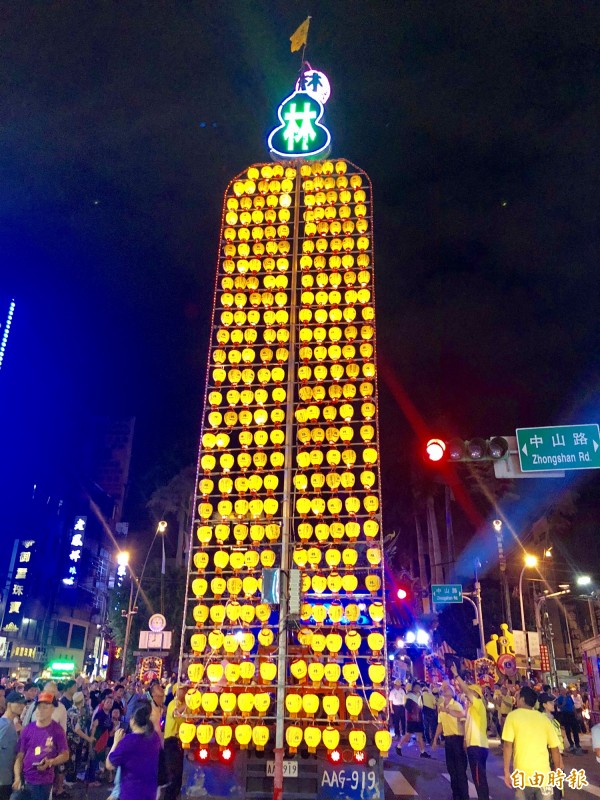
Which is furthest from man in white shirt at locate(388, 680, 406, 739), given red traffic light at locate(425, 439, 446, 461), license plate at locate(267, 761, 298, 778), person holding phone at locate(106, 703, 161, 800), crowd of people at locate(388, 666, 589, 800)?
person holding phone at locate(106, 703, 161, 800)

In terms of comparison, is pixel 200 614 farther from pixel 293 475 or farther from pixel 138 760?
pixel 138 760

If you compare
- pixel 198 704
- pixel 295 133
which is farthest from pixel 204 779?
pixel 295 133

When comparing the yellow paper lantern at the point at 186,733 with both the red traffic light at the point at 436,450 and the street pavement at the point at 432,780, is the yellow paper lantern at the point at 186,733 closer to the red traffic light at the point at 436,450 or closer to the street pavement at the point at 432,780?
the street pavement at the point at 432,780

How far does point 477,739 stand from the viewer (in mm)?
9344

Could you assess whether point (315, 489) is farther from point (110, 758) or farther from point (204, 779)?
point (110, 758)

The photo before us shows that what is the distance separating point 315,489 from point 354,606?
7.20ft

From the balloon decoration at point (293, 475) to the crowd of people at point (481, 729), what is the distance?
52.5 inches

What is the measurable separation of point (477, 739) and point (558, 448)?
585 centimetres

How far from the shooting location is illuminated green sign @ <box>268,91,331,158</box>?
15.2 meters

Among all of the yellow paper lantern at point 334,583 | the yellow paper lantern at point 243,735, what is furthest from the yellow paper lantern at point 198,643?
the yellow paper lantern at point 334,583

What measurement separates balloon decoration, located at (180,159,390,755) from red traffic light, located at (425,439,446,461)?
1140 mm

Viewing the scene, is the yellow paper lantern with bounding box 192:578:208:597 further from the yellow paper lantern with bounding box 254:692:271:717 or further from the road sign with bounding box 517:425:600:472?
the road sign with bounding box 517:425:600:472

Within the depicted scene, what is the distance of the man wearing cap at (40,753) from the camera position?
22.8 feet

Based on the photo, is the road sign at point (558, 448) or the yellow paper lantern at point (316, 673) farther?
the road sign at point (558, 448)
